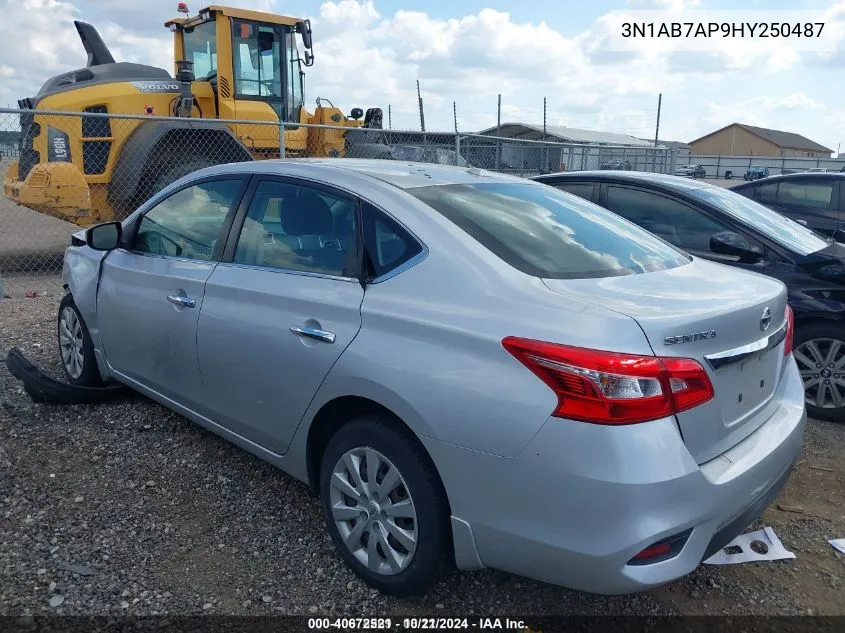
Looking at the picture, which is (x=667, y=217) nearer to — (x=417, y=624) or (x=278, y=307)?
(x=278, y=307)

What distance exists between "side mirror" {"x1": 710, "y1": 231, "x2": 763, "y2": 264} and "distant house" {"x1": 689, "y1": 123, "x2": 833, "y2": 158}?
223 ft

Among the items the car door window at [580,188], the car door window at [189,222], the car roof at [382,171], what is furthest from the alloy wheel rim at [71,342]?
the car door window at [580,188]

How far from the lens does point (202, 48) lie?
10.2 metres

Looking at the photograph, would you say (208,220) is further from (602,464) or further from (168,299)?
(602,464)

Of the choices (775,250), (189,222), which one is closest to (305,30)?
(189,222)

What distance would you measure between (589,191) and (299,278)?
3.29 metres

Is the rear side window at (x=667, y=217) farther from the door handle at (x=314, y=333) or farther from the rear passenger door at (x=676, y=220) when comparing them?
the door handle at (x=314, y=333)

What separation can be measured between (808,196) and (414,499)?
6806 mm

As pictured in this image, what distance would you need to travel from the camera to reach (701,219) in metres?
4.92

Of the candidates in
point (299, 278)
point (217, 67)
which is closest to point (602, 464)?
point (299, 278)

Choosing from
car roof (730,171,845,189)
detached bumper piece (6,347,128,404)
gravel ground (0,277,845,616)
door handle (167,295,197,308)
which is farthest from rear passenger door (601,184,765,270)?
detached bumper piece (6,347,128,404)

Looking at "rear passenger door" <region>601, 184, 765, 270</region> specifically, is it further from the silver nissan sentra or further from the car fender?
the car fender

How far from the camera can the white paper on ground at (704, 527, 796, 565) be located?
118 inches

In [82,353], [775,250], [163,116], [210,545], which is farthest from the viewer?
[163,116]
